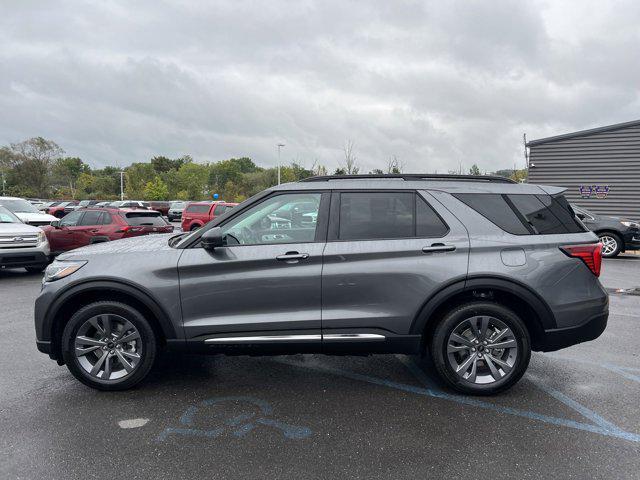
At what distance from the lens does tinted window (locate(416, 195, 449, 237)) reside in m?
3.61

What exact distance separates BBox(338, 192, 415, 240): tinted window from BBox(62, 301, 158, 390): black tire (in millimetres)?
1693

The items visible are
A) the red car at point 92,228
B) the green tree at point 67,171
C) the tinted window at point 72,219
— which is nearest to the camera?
the red car at point 92,228

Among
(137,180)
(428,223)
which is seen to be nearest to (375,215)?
(428,223)

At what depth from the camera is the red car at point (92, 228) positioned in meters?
10.9

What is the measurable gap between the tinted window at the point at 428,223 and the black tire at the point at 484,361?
2.00 ft

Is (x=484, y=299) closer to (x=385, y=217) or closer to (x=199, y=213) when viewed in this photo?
(x=385, y=217)

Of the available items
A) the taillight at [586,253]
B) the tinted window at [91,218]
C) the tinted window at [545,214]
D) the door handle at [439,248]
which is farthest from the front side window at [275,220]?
the tinted window at [91,218]

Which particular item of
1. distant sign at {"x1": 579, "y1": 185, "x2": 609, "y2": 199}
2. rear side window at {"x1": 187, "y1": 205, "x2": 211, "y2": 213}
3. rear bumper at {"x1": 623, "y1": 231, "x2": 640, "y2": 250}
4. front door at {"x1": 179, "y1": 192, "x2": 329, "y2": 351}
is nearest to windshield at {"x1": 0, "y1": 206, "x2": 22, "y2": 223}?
front door at {"x1": 179, "y1": 192, "x2": 329, "y2": 351}

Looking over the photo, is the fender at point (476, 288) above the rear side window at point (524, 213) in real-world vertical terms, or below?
below

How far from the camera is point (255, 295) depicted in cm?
351

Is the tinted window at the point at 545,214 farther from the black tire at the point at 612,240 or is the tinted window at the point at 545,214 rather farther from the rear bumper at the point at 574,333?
the black tire at the point at 612,240

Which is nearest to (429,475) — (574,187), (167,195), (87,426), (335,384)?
(335,384)

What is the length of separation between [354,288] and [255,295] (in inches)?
29.6

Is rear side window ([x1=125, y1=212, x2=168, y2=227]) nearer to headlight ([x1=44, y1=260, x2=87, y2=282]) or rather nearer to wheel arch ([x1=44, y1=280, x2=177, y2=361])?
headlight ([x1=44, y1=260, x2=87, y2=282])
